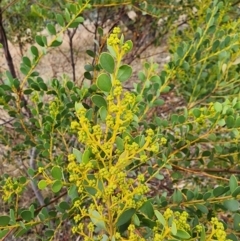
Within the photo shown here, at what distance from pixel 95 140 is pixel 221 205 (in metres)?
0.37

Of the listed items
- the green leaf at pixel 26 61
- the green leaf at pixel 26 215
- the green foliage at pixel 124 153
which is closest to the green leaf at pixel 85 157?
the green foliage at pixel 124 153

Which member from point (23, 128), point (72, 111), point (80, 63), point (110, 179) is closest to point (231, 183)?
point (110, 179)

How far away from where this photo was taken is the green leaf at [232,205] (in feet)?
2.97

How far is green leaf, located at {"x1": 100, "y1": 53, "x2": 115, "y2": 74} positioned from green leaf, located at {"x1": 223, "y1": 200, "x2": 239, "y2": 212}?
40cm

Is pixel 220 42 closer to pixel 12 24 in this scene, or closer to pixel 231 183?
pixel 231 183

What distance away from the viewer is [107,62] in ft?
2.43

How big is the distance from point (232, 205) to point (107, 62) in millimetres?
419

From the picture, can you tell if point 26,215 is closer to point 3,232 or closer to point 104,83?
point 3,232

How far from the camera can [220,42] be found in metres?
1.44

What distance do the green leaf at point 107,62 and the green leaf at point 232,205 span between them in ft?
1.31

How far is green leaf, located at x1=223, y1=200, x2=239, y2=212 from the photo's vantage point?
2.97 ft

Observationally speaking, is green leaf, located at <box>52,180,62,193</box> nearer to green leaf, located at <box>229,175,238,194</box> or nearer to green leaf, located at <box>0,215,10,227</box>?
green leaf, located at <box>0,215,10,227</box>

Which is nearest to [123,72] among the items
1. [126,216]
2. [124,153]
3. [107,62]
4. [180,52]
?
[107,62]

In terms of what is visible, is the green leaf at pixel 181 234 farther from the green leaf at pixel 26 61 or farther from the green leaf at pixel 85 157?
the green leaf at pixel 26 61
